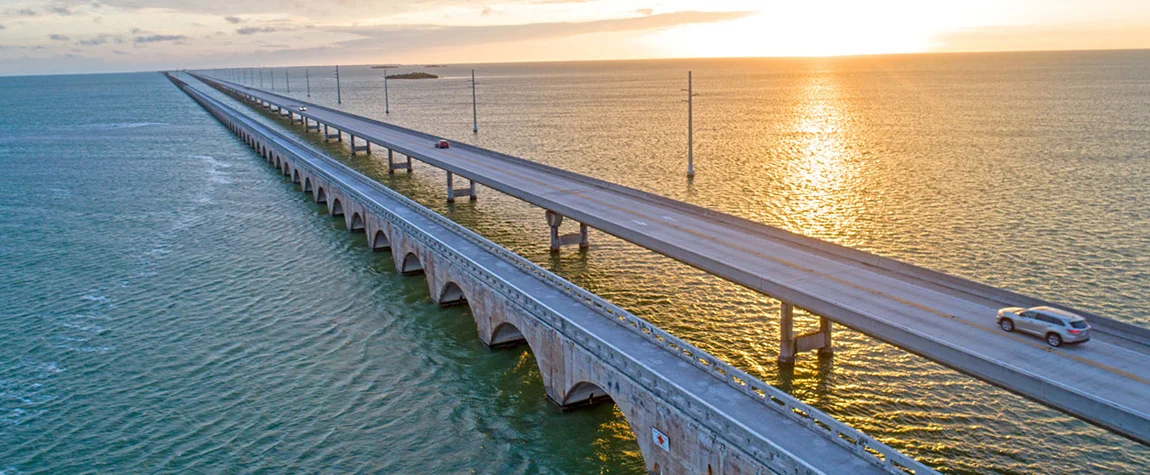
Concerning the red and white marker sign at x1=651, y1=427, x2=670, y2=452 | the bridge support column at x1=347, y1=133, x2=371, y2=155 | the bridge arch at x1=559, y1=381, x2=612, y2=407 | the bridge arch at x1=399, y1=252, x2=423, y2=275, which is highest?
the bridge support column at x1=347, y1=133, x2=371, y2=155

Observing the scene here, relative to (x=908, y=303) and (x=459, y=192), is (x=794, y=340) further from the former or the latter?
(x=459, y=192)

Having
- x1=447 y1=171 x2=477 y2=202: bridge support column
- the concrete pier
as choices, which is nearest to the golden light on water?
x1=447 y1=171 x2=477 y2=202: bridge support column

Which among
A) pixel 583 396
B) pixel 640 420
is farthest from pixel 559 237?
pixel 640 420

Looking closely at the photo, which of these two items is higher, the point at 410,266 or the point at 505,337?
the point at 410,266

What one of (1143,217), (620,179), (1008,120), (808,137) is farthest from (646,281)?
(1008,120)

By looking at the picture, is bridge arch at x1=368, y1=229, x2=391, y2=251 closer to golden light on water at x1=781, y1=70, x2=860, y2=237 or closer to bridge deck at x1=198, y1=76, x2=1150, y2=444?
bridge deck at x1=198, y1=76, x2=1150, y2=444

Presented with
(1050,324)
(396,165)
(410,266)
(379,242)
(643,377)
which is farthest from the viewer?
(396,165)

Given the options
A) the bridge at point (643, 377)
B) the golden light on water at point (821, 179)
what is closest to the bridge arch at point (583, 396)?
the bridge at point (643, 377)
